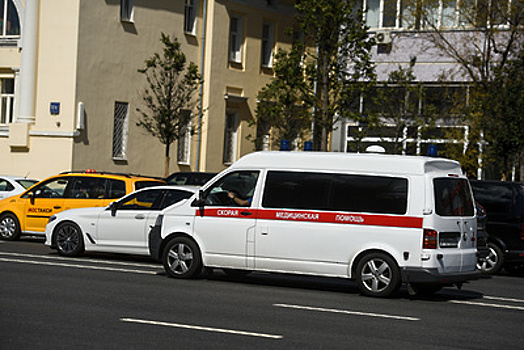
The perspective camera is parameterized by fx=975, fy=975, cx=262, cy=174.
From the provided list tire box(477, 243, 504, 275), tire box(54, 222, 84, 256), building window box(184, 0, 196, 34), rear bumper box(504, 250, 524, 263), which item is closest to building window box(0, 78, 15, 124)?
building window box(184, 0, 196, 34)

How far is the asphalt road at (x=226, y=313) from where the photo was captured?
9.23 m

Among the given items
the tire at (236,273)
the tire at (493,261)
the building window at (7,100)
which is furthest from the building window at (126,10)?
the tire at (236,273)

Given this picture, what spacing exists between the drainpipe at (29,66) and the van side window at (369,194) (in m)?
20.5

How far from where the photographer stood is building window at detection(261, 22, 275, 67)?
40.5 metres

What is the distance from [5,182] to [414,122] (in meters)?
13.6

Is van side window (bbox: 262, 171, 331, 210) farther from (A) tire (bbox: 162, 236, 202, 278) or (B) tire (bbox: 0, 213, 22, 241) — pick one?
(B) tire (bbox: 0, 213, 22, 241)

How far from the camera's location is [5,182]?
23812mm

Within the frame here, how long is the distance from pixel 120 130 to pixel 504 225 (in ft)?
58.6

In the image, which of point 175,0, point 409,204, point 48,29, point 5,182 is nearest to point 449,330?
point 409,204

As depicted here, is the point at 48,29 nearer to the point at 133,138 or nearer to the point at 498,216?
the point at 133,138

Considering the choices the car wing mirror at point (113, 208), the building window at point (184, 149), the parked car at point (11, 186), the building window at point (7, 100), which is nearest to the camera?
the car wing mirror at point (113, 208)

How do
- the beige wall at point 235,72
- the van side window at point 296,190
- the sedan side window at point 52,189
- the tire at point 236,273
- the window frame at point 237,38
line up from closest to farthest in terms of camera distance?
the van side window at point 296,190 → the tire at point 236,273 → the sedan side window at point 52,189 → the beige wall at point 235,72 → the window frame at point 237,38

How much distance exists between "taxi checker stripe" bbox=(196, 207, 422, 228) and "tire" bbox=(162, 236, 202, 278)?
52 cm

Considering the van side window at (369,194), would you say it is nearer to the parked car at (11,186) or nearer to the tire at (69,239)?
the tire at (69,239)
